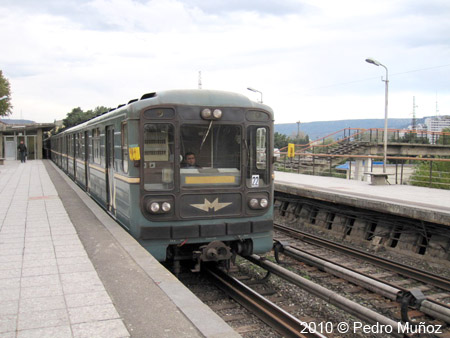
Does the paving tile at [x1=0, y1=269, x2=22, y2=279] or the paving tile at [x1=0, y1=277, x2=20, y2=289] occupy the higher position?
the paving tile at [x1=0, y1=269, x2=22, y2=279]

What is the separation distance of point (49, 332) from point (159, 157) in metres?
3.26

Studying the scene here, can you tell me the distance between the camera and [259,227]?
7191 millimetres

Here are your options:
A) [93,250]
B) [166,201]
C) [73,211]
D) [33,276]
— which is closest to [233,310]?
[166,201]


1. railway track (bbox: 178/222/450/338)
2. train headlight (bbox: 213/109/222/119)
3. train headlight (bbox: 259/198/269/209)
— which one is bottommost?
railway track (bbox: 178/222/450/338)

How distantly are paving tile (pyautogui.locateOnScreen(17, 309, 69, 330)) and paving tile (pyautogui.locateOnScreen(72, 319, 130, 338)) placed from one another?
0.21 meters

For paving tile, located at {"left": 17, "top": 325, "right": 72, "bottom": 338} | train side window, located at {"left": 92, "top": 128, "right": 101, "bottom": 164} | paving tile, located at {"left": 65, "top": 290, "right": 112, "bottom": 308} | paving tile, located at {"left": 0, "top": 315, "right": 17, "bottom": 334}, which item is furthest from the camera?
train side window, located at {"left": 92, "top": 128, "right": 101, "bottom": 164}

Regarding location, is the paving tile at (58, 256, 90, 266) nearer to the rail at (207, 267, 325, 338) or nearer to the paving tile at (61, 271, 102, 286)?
the paving tile at (61, 271, 102, 286)

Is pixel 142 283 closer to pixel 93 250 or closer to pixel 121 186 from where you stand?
pixel 93 250

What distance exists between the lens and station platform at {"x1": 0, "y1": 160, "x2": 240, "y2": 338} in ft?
12.9

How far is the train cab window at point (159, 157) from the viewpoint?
6621 millimetres

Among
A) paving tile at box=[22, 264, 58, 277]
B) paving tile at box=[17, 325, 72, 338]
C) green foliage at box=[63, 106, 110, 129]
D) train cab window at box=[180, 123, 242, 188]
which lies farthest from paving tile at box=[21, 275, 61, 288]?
green foliage at box=[63, 106, 110, 129]

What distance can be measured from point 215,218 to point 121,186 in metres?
1.76

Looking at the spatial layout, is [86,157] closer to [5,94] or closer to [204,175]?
[204,175]

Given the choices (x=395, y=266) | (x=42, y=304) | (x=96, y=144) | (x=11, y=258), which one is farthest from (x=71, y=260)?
(x=395, y=266)
